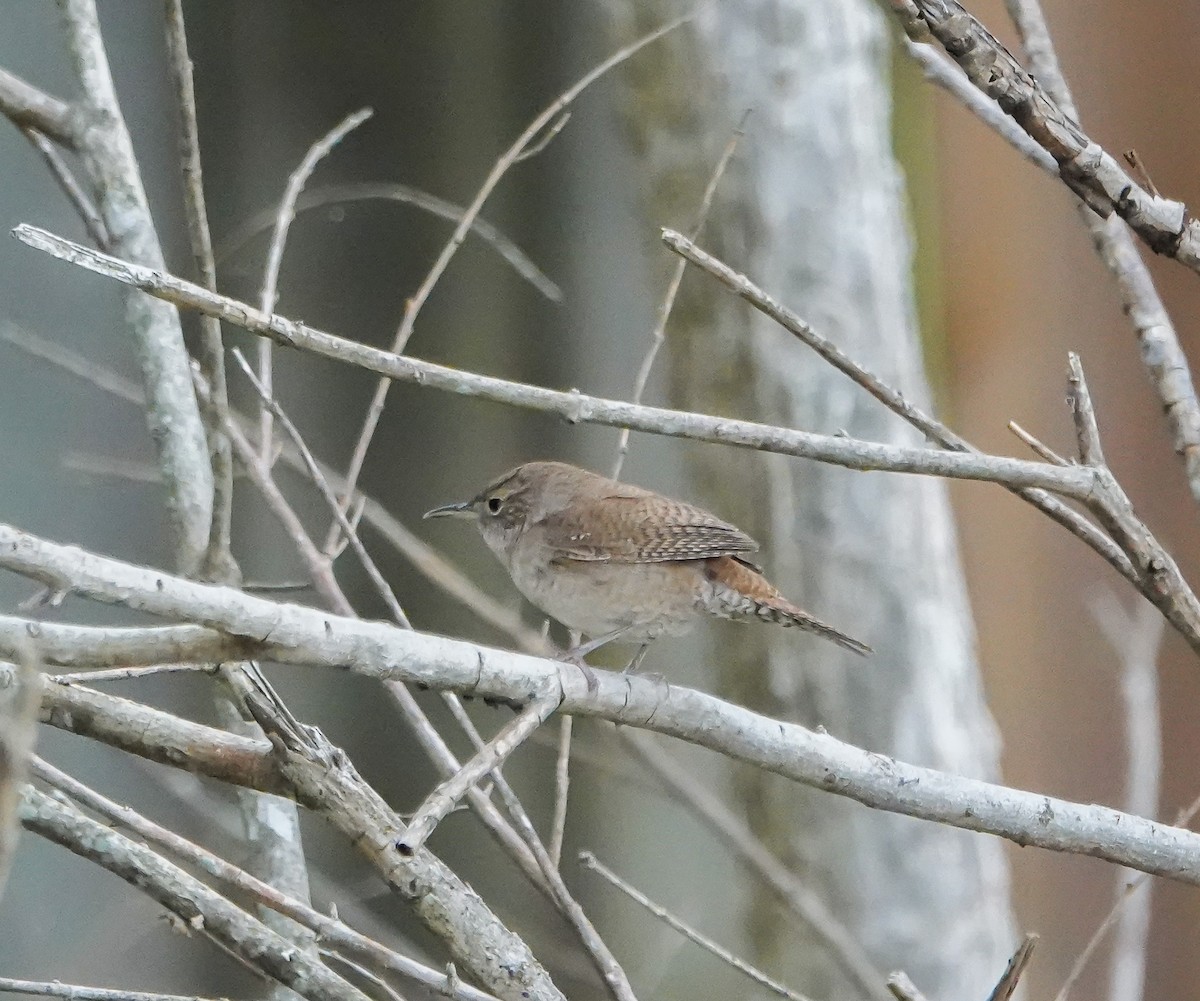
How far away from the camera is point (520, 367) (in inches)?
165

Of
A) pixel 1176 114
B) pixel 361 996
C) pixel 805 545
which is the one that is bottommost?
pixel 361 996

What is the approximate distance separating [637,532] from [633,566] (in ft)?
0.21

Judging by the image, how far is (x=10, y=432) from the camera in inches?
129

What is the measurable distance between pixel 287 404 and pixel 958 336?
6.79 ft

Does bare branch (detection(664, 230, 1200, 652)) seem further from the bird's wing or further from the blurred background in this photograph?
the blurred background

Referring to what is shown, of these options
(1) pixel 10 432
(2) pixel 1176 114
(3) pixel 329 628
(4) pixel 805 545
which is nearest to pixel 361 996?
(3) pixel 329 628

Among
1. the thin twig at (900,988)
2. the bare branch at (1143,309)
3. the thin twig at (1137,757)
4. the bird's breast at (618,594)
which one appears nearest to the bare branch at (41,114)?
the bird's breast at (618,594)

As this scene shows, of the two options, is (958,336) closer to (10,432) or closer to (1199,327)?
(1199,327)

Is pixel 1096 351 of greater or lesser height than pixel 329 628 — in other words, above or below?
above

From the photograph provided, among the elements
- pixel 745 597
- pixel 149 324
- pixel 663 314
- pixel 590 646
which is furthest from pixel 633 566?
pixel 149 324

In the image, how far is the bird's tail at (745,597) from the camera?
2.15 meters

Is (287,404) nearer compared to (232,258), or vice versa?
(232,258)

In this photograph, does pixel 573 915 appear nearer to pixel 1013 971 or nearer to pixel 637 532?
pixel 1013 971

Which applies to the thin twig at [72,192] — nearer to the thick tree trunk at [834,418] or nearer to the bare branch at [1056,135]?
the bare branch at [1056,135]
